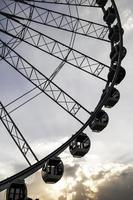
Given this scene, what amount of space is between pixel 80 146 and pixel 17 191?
188 inches

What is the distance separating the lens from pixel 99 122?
→ 20.5 meters

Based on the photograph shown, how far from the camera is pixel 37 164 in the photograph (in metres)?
16.1

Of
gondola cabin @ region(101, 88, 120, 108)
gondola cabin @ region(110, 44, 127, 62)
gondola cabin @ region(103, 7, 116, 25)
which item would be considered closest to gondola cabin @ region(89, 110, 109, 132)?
gondola cabin @ region(101, 88, 120, 108)

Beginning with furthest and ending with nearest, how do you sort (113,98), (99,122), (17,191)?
(113,98) < (99,122) < (17,191)

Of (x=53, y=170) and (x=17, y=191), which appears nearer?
(x=17, y=191)

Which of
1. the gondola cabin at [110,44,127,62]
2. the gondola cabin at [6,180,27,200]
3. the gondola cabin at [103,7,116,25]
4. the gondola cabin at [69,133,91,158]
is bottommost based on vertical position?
the gondola cabin at [6,180,27,200]

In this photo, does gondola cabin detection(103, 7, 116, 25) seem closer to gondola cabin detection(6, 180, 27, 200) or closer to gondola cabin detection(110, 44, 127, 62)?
gondola cabin detection(110, 44, 127, 62)

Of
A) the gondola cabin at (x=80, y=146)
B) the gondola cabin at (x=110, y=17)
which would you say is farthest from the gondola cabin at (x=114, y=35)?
the gondola cabin at (x=80, y=146)

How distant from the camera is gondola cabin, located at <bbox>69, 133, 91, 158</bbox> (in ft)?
61.6

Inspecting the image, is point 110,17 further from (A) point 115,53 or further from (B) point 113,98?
(B) point 113,98

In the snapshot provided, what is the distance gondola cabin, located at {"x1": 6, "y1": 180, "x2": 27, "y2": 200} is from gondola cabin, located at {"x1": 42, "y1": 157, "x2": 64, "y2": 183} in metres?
1.60

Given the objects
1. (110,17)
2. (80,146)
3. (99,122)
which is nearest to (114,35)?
(110,17)

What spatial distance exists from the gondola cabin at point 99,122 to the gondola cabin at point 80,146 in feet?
3.49

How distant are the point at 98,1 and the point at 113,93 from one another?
7.37m
